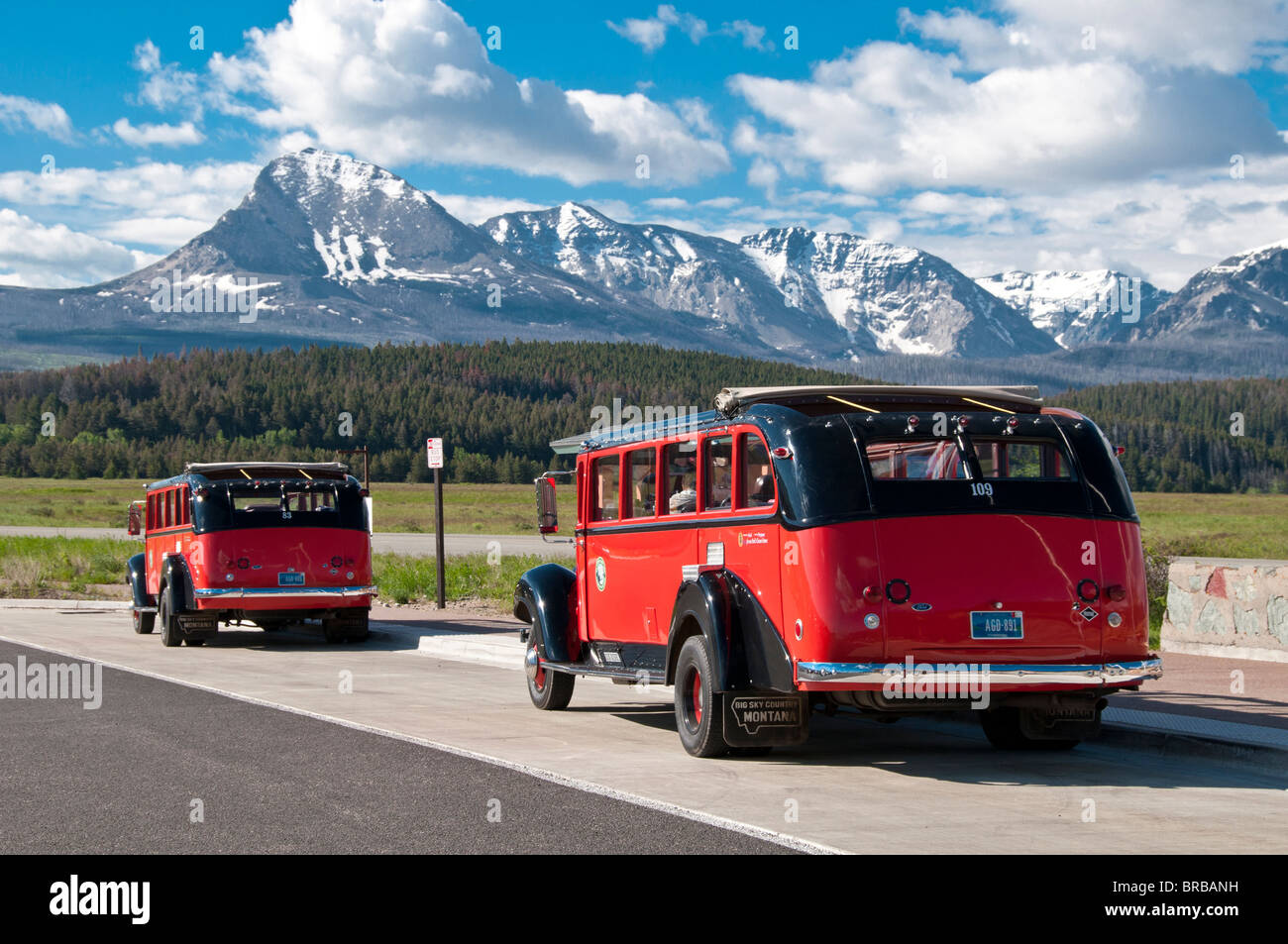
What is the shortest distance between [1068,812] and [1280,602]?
7973 mm

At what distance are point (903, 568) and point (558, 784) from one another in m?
2.58

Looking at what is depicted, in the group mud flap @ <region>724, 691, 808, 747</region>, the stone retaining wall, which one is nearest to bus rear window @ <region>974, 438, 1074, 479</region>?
mud flap @ <region>724, 691, 808, 747</region>

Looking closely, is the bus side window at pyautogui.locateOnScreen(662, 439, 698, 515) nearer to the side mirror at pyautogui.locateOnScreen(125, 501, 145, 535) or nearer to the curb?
the side mirror at pyautogui.locateOnScreen(125, 501, 145, 535)

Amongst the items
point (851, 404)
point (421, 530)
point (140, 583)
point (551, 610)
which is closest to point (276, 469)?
point (140, 583)

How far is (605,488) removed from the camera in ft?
42.9

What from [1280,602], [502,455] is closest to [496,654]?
[1280,602]

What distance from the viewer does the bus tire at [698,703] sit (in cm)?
1030

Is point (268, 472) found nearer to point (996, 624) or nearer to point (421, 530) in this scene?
point (996, 624)

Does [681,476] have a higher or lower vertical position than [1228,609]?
higher

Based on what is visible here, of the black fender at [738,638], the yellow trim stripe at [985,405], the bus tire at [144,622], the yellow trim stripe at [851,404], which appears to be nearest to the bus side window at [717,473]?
the black fender at [738,638]

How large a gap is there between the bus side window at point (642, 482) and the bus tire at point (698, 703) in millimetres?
1580

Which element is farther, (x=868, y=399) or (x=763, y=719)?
(x=868, y=399)

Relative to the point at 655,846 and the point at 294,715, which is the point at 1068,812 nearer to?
the point at 655,846

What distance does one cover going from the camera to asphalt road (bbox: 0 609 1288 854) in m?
7.80
